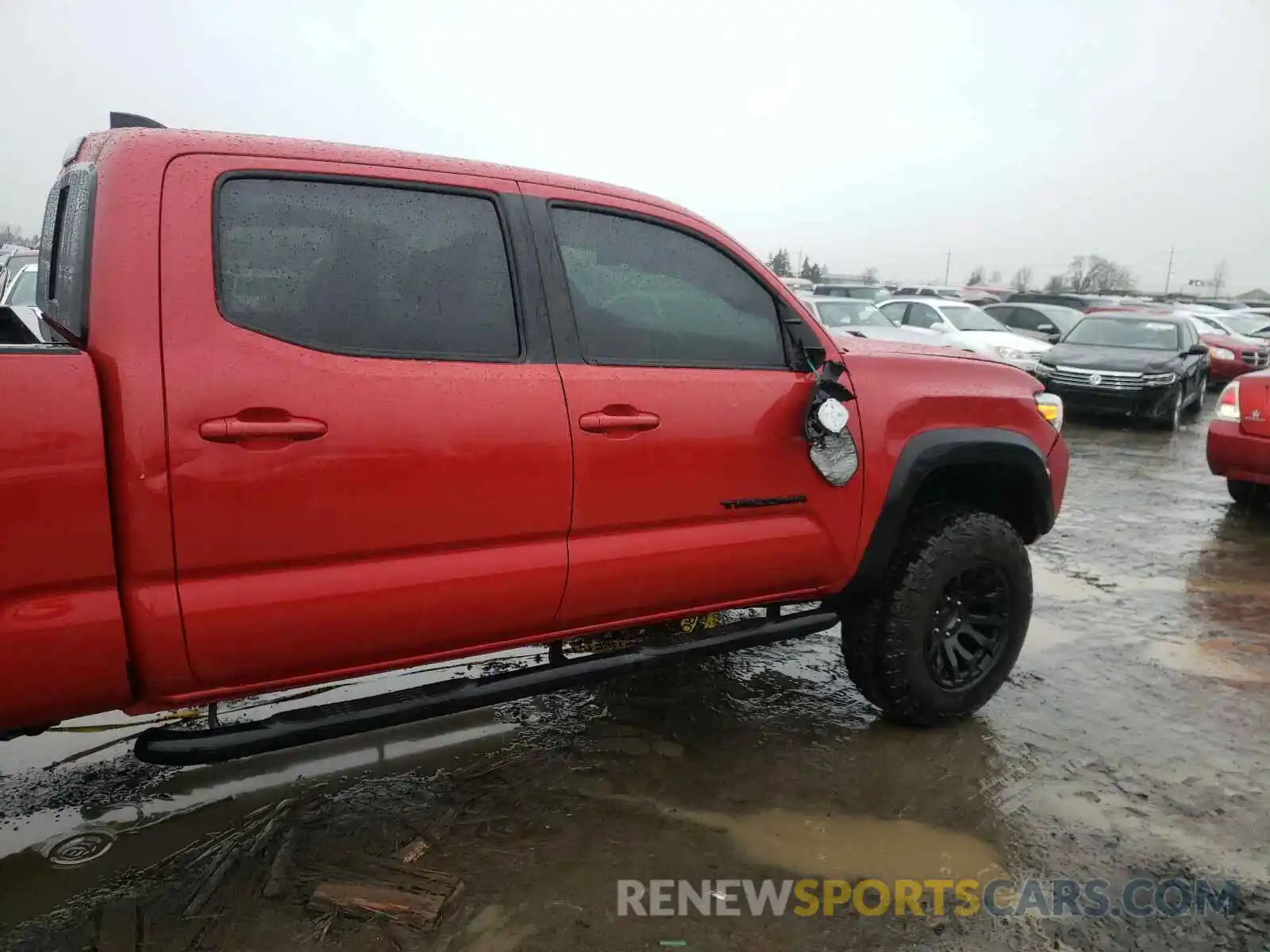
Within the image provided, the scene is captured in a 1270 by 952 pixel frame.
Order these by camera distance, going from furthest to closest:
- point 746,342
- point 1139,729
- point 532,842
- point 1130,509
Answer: point 1130,509 < point 1139,729 < point 746,342 < point 532,842

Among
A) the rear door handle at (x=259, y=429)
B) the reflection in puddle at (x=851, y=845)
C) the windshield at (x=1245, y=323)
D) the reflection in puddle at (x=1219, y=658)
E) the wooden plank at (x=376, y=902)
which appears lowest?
the reflection in puddle at (x=1219, y=658)

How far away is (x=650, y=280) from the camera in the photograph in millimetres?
2795

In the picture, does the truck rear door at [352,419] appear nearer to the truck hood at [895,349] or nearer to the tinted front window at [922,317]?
the truck hood at [895,349]

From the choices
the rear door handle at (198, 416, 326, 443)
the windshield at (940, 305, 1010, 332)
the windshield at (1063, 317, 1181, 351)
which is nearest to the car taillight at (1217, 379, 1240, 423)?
the windshield at (1063, 317, 1181, 351)

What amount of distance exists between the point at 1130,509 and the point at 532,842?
20.7ft

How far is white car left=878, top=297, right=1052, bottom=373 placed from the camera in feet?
43.9

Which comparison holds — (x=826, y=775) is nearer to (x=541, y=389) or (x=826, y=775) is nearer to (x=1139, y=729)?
(x=1139, y=729)

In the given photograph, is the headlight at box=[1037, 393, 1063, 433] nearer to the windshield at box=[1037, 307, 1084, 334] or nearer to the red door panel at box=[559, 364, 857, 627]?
the red door panel at box=[559, 364, 857, 627]

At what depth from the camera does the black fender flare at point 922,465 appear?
312 centimetres

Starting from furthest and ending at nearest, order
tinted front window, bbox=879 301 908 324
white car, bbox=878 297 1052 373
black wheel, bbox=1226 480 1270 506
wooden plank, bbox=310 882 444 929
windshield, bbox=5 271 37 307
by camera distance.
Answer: tinted front window, bbox=879 301 908 324 < white car, bbox=878 297 1052 373 < windshield, bbox=5 271 37 307 < black wheel, bbox=1226 480 1270 506 < wooden plank, bbox=310 882 444 929

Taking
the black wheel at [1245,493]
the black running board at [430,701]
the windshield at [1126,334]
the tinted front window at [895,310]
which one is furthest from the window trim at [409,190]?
the tinted front window at [895,310]

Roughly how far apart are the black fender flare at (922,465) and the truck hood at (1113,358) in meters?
9.40

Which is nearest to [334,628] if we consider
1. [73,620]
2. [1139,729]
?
[73,620]

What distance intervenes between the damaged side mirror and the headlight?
1.10 metres
